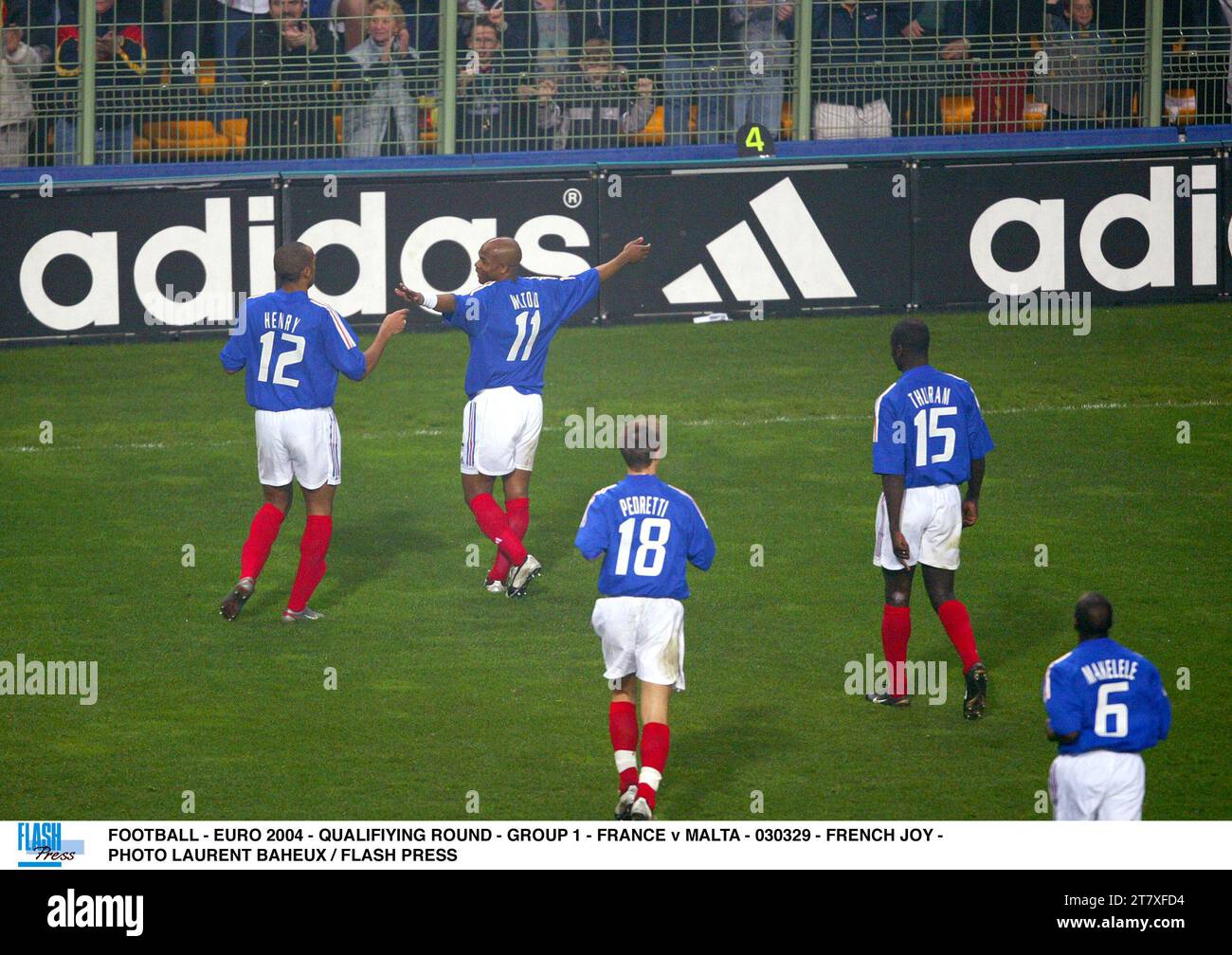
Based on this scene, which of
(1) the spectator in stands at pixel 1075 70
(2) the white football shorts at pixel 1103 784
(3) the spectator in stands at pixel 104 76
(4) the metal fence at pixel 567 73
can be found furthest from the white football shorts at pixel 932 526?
(3) the spectator in stands at pixel 104 76

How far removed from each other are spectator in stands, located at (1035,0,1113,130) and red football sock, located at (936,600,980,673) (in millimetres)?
10529

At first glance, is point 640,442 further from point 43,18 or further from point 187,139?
point 43,18

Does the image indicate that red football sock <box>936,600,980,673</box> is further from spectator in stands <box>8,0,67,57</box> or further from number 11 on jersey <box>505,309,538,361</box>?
spectator in stands <box>8,0,67,57</box>

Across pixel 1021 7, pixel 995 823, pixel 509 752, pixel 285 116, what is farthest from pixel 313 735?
pixel 1021 7

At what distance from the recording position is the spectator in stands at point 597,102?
18.8 metres

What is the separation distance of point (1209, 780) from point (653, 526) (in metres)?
2.89

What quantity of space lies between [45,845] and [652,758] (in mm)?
2542

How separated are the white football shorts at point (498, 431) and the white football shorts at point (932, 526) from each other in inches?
110

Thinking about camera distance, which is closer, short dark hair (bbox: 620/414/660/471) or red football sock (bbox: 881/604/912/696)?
A: short dark hair (bbox: 620/414/660/471)

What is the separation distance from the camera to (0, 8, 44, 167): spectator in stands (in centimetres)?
1856

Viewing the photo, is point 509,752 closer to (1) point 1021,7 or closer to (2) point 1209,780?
(2) point 1209,780

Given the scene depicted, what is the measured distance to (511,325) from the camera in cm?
1155

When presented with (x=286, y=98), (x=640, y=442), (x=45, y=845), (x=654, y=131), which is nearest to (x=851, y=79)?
(x=654, y=131)

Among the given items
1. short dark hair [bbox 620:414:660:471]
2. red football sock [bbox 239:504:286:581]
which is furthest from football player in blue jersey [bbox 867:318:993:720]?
red football sock [bbox 239:504:286:581]
